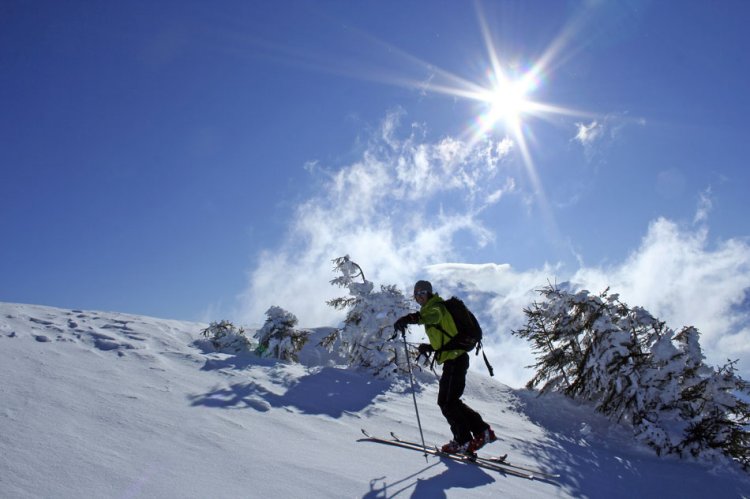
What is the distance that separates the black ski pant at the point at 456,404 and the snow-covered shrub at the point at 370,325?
18.2 ft

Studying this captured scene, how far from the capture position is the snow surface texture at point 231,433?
3.06 metres

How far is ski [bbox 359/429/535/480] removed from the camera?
466 centimetres

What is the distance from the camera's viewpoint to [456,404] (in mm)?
5480

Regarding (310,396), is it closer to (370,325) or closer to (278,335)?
(370,325)

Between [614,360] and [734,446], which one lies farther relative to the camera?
[614,360]

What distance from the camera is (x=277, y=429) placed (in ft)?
16.1

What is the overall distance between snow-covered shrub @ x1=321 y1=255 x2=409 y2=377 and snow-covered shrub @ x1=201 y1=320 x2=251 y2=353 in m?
3.41

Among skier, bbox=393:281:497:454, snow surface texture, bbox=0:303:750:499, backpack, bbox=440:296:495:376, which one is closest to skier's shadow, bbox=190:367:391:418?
snow surface texture, bbox=0:303:750:499

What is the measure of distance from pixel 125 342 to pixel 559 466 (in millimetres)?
8086

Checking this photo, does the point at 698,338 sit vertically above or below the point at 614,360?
above

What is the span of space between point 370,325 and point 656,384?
7272mm

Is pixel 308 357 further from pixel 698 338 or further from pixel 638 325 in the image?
pixel 698 338

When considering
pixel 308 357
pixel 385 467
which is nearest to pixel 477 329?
pixel 385 467

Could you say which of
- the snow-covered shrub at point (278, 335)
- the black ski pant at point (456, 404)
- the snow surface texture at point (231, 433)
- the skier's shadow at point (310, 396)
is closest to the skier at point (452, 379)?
the black ski pant at point (456, 404)
